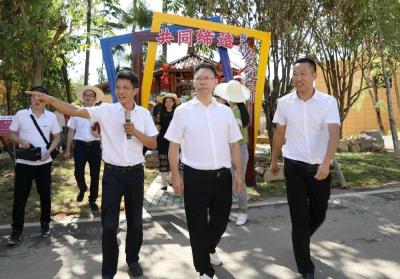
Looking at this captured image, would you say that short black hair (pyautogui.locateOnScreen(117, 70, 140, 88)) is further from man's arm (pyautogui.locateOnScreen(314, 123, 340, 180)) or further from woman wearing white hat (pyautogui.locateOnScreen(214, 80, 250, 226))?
woman wearing white hat (pyautogui.locateOnScreen(214, 80, 250, 226))

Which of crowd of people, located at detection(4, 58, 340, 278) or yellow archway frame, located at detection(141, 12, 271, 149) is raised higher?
yellow archway frame, located at detection(141, 12, 271, 149)

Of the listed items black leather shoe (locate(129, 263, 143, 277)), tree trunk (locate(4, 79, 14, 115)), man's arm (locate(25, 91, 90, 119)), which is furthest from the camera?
tree trunk (locate(4, 79, 14, 115))

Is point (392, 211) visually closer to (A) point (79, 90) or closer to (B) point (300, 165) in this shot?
(B) point (300, 165)

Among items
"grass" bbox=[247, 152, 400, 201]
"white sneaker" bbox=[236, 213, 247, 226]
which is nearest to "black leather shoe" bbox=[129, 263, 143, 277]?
"white sneaker" bbox=[236, 213, 247, 226]

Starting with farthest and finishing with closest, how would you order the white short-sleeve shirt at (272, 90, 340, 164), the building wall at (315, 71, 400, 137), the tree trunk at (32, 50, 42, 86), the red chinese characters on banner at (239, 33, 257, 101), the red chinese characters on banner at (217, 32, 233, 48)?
the building wall at (315, 71, 400, 137)
the tree trunk at (32, 50, 42, 86)
the red chinese characters on banner at (239, 33, 257, 101)
the red chinese characters on banner at (217, 32, 233, 48)
the white short-sleeve shirt at (272, 90, 340, 164)

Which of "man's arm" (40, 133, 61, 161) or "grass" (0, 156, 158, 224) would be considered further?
"grass" (0, 156, 158, 224)

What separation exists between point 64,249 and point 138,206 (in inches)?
53.5

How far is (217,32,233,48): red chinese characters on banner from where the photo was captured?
24.0 feet

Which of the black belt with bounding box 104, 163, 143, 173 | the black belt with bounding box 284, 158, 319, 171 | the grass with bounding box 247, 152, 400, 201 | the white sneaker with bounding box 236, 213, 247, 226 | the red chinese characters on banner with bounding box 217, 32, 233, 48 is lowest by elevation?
the white sneaker with bounding box 236, 213, 247, 226

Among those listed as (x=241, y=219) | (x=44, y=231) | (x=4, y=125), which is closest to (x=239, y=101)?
(x=241, y=219)

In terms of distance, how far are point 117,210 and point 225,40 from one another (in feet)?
15.1

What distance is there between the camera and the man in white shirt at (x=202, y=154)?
3.43m

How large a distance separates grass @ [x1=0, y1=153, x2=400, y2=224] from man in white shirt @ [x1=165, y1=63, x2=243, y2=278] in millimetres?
2825

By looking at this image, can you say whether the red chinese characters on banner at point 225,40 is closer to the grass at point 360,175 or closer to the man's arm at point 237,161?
the grass at point 360,175
